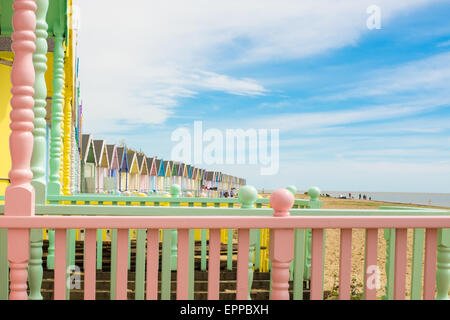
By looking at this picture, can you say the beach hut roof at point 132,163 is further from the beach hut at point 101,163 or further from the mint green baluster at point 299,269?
the mint green baluster at point 299,269

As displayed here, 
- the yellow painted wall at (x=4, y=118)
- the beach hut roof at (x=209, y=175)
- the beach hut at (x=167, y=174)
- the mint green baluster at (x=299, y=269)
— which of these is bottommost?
the beach hut roof at (x=209, y=175)

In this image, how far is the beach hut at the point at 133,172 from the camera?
127 feet

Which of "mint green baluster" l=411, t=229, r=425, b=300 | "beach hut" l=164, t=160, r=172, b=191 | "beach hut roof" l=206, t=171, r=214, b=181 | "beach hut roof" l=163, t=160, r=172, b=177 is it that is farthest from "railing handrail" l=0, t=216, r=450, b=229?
"beach hut roof" l=206, t=171, r=214, b=181

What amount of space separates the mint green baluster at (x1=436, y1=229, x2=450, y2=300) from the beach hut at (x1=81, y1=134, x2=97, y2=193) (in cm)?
2353

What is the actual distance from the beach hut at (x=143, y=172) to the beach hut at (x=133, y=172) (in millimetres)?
735

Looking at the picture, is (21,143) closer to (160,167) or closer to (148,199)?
(148,199)

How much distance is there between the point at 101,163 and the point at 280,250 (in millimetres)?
30888

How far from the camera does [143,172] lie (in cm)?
4353

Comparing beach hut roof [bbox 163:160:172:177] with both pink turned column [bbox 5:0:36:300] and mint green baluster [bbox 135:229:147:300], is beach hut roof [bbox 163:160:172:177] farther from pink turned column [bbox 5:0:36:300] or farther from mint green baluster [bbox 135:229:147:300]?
pink turned column [bbox 5:0:36:300]

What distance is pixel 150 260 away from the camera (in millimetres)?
2883

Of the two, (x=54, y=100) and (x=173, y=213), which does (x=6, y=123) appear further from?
(x=173, y=213)

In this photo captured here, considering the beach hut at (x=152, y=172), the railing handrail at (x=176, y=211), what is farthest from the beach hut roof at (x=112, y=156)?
the railing handrail at (x=176, y=211)
